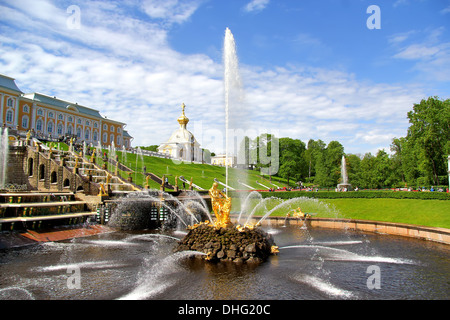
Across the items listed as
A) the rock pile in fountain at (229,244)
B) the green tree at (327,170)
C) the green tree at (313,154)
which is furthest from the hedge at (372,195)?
the green tree at (313,154)

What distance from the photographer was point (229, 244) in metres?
12.4

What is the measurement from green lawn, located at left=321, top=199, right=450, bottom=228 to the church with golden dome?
5947cm

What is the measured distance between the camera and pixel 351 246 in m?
14.7

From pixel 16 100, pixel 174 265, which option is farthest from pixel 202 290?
pixel 16 100

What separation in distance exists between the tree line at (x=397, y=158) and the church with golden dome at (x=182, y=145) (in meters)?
20.8

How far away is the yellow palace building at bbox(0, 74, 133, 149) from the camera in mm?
51250

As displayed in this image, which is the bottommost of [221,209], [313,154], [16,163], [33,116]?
[221,209]

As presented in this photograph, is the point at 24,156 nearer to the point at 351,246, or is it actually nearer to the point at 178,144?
the point at 351,246

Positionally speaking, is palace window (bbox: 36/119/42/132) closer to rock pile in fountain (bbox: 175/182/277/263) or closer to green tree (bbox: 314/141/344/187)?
green tree (bbox: 314/141/344/187)

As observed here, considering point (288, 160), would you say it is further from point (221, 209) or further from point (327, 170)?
point (221, 209)

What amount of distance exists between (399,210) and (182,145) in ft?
219

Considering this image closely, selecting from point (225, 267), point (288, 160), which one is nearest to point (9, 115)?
point (288, 160)

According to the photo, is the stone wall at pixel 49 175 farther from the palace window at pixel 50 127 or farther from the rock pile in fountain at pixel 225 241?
the palace window at pixel 50 127

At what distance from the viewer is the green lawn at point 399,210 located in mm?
19953
